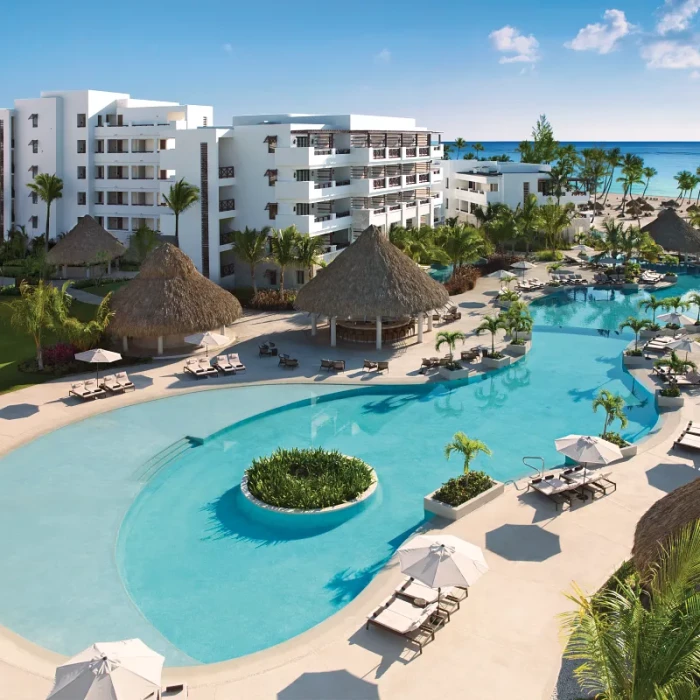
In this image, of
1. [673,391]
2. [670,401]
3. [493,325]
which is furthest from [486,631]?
[493,325]

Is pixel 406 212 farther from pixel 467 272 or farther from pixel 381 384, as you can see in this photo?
pixel 381 384

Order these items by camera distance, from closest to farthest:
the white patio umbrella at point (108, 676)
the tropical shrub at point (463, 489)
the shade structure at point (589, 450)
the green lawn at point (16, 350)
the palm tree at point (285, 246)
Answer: the white patio umbrella at point (108, 676), the tropical shrub at point (463, 489), the shade structure at point (589, 450), the green lawn at point (16, 350), the palm tree at point (285, 246)

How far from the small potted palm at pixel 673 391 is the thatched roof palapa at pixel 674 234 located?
34.6m

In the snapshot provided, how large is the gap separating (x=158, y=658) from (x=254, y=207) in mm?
39732

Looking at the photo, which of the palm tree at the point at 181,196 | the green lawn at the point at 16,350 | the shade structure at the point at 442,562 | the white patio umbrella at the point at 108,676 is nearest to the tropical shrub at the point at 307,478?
the shade structure at the point at 442,562

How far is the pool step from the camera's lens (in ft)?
76.5

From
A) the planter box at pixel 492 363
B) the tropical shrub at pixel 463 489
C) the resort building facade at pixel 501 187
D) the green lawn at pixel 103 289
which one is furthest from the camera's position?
the resort building facade at pixel 501 187

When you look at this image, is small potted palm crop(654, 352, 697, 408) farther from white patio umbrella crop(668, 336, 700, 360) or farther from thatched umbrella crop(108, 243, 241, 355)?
thatched umbrella crop(108, 243, 241, 355)

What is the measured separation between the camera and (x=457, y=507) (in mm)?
19703

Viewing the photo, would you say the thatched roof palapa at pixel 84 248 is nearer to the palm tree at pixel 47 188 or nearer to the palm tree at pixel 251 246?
the palm tree at pixel 47 188

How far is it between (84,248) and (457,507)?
3819 centimetres

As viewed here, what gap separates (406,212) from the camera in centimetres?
6216

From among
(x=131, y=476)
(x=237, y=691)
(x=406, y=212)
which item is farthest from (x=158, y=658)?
(x=406, y=212)

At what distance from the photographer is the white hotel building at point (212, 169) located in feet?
159
